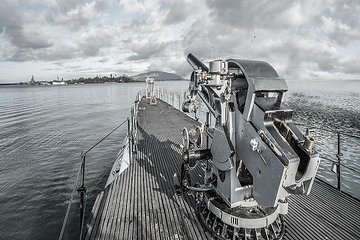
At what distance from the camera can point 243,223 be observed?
3.98 m

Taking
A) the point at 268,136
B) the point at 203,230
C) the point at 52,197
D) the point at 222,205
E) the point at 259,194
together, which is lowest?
the point at 52,197

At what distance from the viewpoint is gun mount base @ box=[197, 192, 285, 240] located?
399cm

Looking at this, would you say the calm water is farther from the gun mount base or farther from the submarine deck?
the gun mount base

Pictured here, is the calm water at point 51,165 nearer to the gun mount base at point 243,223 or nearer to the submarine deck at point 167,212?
the submarine deck at point 167,212

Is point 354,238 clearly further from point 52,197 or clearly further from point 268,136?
point 52,197

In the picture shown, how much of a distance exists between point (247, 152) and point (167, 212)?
7.36 feet

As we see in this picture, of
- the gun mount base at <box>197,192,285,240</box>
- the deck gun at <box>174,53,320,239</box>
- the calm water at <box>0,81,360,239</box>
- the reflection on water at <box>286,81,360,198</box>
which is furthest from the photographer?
the reflection on water at <box>286,81,360,198</box>

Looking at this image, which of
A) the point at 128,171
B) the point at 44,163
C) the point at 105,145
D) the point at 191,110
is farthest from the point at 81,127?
the point at 191,110

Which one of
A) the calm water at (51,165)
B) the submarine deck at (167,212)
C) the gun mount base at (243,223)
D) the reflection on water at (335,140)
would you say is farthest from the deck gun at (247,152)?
the calm water at (51,165)

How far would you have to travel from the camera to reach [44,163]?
510 inches

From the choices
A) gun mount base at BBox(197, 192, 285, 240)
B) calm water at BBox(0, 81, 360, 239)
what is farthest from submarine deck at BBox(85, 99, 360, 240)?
calm water at BBox(0, 81, 360, 239)

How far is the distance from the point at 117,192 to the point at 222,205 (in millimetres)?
2609

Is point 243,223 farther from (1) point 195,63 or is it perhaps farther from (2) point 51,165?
(2) point 51,165

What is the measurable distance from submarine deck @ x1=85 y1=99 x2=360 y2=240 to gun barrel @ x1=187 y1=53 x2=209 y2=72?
2803 mm
